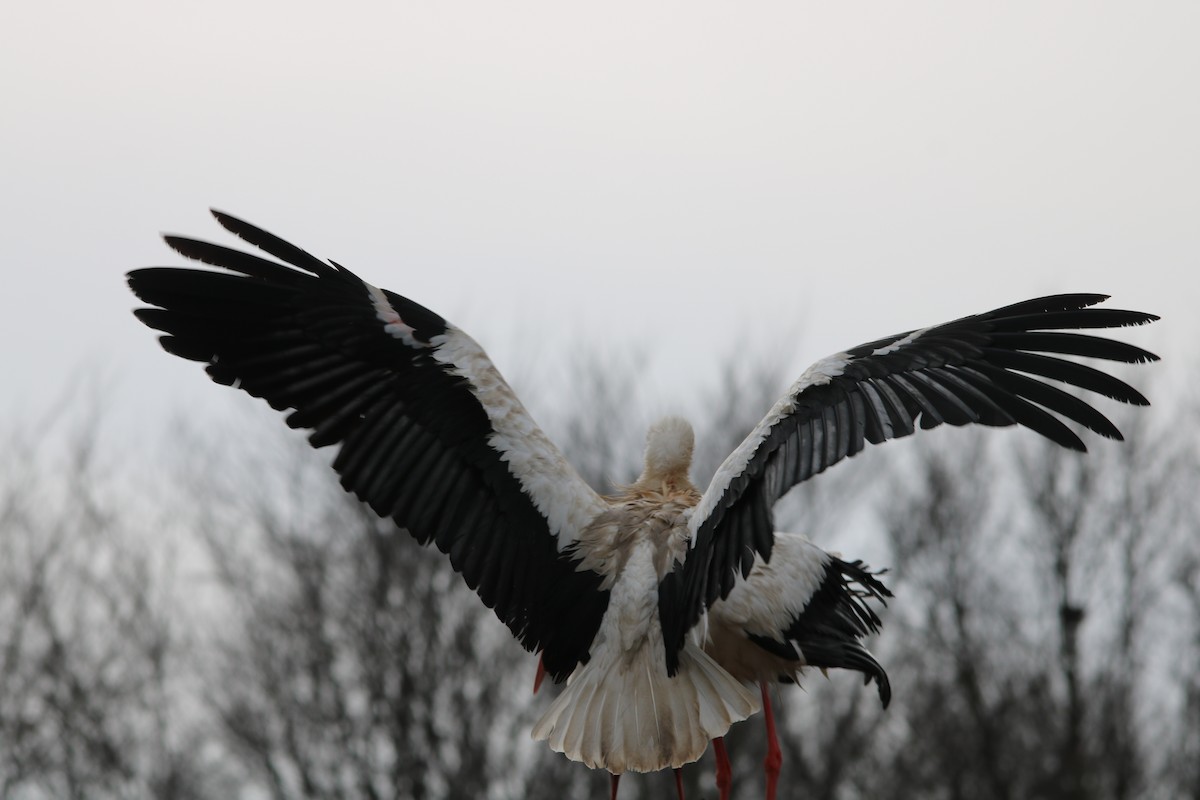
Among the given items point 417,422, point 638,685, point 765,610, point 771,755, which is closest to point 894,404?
point 765,610

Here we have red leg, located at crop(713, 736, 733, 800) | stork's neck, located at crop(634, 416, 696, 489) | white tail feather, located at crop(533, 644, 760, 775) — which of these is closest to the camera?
white tail feather, located at crop(533, 644, 760, 775)

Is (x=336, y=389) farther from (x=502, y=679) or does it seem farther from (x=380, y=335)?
(x=502, y=679)

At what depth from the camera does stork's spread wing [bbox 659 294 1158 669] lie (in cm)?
666

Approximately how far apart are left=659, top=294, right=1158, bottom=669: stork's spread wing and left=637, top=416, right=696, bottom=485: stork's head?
1.17 metres

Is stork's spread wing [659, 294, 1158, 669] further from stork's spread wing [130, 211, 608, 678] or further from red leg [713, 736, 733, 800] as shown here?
red leg [713, 736, 733, 800]

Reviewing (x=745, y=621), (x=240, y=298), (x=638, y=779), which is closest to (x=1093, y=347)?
(x=745, y=621)

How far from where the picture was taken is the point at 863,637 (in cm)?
832

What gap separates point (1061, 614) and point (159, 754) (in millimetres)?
16226

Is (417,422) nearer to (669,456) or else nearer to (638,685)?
(669,456)

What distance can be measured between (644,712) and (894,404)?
1.71 m

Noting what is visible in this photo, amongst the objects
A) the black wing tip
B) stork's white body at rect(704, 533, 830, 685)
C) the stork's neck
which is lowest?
stork's white body at rect(704, 533, 830, 685)

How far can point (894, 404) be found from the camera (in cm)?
677

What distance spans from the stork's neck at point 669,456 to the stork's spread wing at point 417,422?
588 millimetres

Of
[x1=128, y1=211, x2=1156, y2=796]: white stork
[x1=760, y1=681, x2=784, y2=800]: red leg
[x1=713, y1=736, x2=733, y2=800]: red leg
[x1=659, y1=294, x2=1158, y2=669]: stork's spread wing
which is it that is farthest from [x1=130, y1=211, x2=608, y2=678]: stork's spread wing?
[x1=760, y1=681, x2=784, y2=800]: red leg
